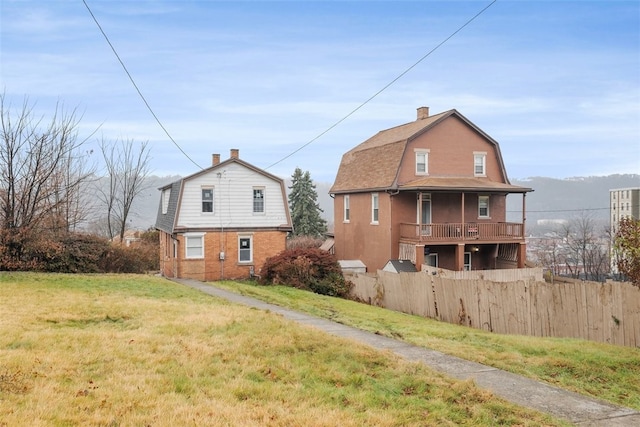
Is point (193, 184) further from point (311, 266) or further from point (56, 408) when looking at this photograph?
point (56, 408)

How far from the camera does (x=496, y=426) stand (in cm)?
632

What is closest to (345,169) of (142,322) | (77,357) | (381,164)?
(381,164)

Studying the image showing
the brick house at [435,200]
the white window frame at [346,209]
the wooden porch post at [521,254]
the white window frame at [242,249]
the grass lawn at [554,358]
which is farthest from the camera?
the white window frame at [346,209]

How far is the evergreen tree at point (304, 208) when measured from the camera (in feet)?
180

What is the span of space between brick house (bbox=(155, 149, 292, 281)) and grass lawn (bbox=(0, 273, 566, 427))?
16.9 metres

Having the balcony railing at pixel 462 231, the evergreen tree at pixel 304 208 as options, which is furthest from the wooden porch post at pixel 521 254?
the evergreen tree at pixel 304 208

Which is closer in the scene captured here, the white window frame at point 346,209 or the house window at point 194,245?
the house window at point 194,245

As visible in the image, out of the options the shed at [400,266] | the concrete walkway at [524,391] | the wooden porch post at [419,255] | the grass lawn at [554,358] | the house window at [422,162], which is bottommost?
the grass lawn at [554,358]

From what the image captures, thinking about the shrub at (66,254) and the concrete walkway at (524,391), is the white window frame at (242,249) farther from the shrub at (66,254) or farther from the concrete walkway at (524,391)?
the concrete walkway at (524,391)

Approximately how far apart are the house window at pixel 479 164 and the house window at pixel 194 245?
17.0 meters

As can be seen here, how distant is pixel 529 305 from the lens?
16156mm

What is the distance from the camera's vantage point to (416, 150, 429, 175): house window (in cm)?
3253

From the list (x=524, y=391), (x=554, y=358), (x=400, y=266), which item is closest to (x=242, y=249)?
(x=400, y=266)

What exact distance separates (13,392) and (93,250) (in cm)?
2142
